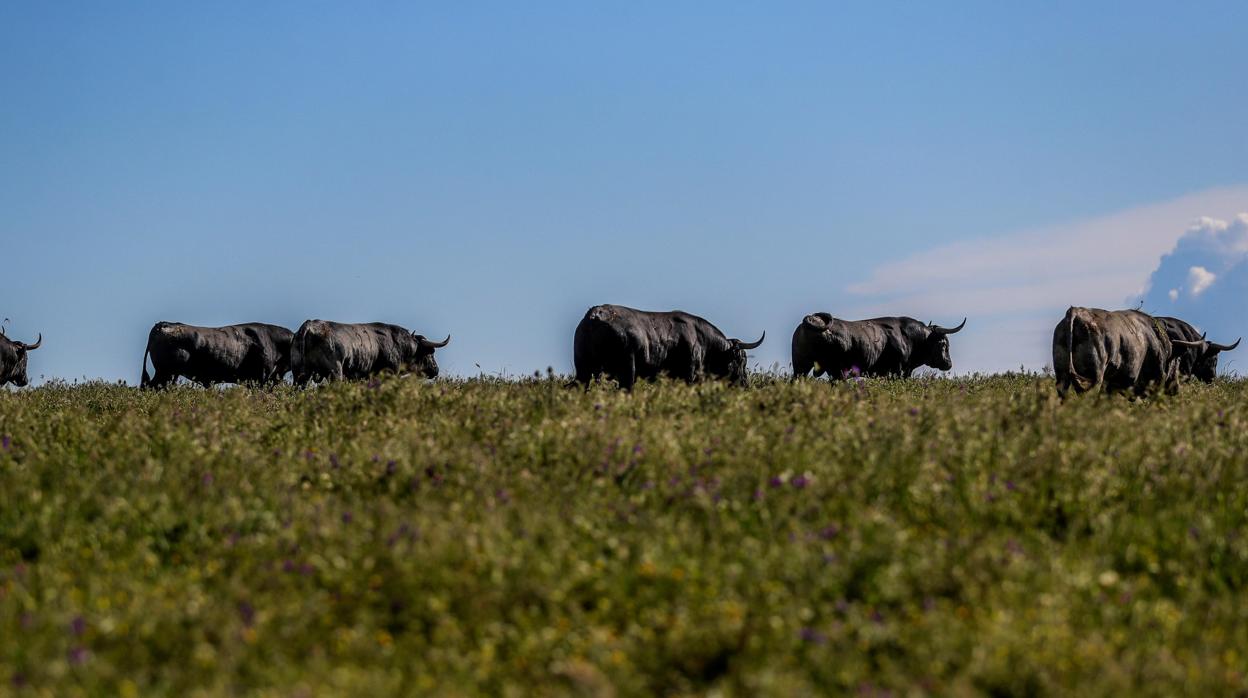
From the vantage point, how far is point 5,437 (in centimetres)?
1080

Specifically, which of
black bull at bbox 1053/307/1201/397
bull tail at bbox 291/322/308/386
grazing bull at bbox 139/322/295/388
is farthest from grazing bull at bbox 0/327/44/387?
black bull at bbox 1053/307/1201/397

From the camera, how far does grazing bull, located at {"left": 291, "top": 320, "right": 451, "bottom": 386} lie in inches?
1065

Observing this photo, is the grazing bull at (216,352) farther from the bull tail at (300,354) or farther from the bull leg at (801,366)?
the bull leg at (801,366)

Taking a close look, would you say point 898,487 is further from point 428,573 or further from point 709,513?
point 428,573

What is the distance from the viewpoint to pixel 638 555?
21.3 feet

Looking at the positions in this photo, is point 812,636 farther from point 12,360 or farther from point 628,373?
point 12,360

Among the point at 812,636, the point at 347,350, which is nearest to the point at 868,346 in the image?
the point at 347,350

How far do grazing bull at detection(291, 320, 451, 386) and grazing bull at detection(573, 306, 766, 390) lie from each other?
6.13 m

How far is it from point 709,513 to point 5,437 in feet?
23.7

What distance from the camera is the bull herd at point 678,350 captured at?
1727cm

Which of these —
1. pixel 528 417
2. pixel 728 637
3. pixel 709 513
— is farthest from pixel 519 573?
pixel 528 417

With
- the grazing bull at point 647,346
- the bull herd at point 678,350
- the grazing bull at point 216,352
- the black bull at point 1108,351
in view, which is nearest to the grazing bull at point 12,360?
the bull herd at point 678,350

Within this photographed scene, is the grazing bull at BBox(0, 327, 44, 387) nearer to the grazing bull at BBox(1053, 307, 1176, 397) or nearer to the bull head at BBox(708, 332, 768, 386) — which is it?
the bull head at BBox(708, 332, 768, 386)

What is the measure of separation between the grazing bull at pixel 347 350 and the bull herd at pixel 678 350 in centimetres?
3
